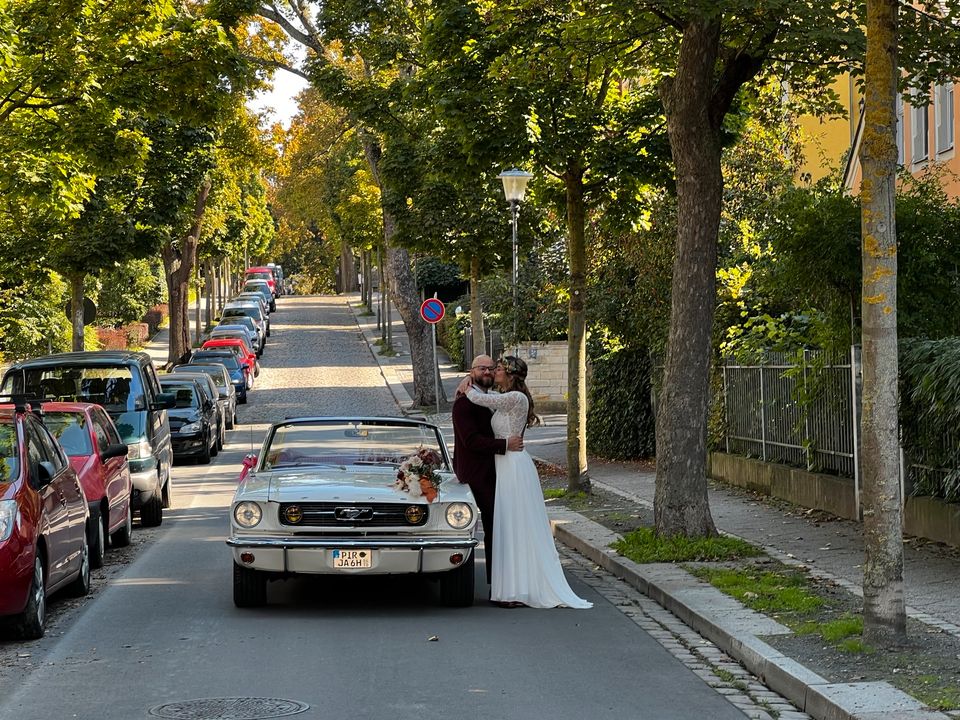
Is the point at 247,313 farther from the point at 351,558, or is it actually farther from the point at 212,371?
the point at 351,558

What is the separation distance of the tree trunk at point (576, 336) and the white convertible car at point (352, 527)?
26.8 ft

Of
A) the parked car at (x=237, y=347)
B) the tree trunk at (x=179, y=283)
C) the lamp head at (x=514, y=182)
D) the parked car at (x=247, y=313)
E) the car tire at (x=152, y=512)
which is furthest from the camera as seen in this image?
the parked car at (x=247, y=313)

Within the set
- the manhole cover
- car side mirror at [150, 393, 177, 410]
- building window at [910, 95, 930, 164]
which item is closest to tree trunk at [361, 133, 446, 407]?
building window at [910, 95, 930, 164]

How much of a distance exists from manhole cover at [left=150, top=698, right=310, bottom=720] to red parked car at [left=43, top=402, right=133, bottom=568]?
5.91m

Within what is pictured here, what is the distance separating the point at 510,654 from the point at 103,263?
30.1 metres

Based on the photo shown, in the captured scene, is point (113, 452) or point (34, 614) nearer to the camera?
point (34, 614)

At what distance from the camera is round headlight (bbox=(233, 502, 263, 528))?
1056 centimetres

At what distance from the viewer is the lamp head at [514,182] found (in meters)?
22.0

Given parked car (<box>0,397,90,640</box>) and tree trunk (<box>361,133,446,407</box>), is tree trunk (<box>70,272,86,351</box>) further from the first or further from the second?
parked car (<box>0,397,90,640</box>)

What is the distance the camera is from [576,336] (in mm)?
19438

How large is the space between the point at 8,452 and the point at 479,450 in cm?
357

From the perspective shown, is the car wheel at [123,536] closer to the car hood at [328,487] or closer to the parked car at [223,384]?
the car hood at [328,487]

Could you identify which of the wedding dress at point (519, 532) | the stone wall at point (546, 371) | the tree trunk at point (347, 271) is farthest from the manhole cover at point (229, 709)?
the tree trunk at point (347, 271)

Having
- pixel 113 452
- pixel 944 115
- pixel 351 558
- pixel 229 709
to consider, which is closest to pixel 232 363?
pixel 944 115
